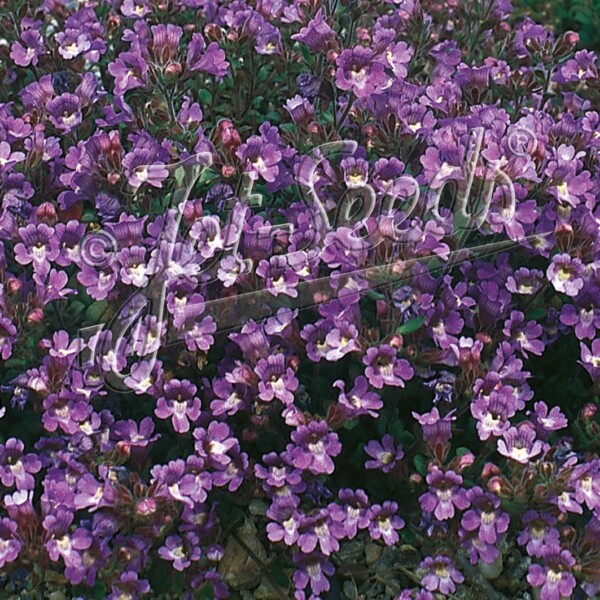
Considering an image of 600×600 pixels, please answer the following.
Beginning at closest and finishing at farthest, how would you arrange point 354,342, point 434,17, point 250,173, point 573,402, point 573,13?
point 354,342, point 250,173, point 573,402, point 434,17, point 573,13

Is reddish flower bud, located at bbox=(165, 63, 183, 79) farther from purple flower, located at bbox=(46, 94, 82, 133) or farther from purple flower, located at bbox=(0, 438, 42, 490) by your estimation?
purple flower, located at bbox=(0, 438, 42, 490)

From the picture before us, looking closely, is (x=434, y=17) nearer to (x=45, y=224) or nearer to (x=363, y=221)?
(x=363, y=221)

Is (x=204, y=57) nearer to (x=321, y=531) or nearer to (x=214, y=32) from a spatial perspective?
(x=214, y=32)

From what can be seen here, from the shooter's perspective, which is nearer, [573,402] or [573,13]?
[573,402]

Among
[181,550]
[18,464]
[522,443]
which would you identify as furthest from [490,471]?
[18,464]

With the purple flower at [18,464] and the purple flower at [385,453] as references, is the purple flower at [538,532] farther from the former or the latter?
the purple flower at [18,464]

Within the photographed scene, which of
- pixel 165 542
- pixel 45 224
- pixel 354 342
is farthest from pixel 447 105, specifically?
pixel 165 542
